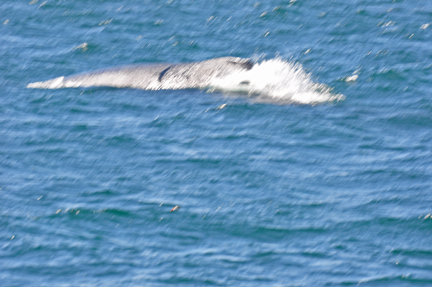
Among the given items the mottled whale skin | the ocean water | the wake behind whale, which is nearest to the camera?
the ocean water

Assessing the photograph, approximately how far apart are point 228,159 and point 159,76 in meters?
5.13

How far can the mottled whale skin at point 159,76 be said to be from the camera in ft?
64.8

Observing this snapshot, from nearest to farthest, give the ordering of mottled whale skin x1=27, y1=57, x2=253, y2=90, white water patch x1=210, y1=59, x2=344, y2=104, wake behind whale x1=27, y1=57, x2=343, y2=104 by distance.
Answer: white water patch x1=210, y1=59, x2=344, y2=104 < wake behind whale x1=27, y1=57, x2=343, y2=104 < mottled whale skin x1=27, y1=57, x2=253, y2=90

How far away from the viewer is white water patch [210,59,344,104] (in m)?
19.0

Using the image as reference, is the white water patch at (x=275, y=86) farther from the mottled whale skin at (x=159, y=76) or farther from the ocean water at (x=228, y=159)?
the mottled whale skin at (x=159, y=76)

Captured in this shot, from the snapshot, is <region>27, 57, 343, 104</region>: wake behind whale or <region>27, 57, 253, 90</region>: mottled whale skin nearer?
<region>27, 57, 343, 104</region>: wake behind whale

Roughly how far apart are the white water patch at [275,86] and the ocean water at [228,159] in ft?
0.19

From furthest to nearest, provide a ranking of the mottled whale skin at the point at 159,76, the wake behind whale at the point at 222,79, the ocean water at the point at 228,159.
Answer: the mottled whale skin at the point at 159,76, the wake behind whale at the point at 222,79, the ocean water at the point at 228,159

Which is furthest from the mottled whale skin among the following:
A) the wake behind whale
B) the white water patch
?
the white water patch

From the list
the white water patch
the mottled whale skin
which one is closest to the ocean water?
the white water patch

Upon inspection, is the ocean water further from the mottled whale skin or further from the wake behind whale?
the mottled whale skin

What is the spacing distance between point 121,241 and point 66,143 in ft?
15.8

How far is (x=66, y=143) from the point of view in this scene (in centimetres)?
1730

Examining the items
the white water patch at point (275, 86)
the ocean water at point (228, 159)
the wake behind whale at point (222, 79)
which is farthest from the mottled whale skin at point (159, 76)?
the ocean water at point (228, 159)
